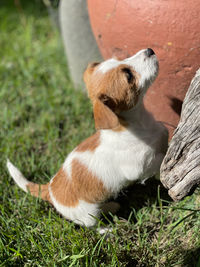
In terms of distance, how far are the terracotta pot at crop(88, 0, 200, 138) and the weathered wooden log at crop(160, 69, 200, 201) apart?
0.28 meters

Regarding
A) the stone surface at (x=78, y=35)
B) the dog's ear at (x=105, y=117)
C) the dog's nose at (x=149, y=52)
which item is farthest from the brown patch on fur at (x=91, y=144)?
the stone surface at (x=78, y=35)

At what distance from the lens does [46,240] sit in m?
2.62

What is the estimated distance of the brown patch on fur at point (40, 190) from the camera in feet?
9.62

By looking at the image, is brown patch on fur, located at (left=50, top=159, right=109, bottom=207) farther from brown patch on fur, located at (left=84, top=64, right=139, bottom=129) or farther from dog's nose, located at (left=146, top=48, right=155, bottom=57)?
dog's nose, located at (left=146, top=48, right=155, bottom=57)

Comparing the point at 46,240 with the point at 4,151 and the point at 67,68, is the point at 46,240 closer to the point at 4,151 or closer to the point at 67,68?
the point at 4,151

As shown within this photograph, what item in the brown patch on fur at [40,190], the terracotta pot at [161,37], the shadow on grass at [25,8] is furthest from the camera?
the shadow on grass at [25,8]

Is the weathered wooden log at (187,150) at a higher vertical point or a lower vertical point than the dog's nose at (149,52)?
lower

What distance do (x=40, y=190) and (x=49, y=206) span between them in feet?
0.60

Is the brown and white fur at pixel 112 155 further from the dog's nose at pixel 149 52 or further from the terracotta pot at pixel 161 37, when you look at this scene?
the terracotta pot at pixel 161 37

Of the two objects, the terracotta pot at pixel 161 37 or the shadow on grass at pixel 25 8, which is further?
the shadow on grass at pixel 25 8

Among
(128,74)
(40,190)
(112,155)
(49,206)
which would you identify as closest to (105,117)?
(128,74)

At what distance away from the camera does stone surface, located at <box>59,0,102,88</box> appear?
371 centimetres

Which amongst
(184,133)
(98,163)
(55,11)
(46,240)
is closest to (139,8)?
(184,133)

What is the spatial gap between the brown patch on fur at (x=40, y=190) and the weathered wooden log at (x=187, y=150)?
3.74ft
